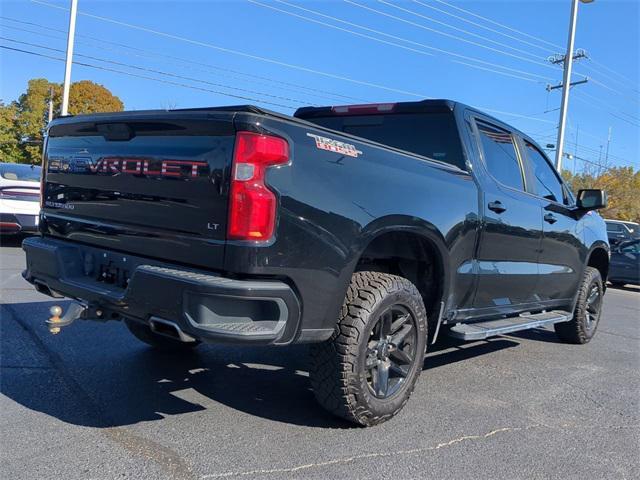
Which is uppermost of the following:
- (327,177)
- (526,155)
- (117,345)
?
(526,155)

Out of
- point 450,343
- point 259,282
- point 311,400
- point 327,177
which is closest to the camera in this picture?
point 259,282

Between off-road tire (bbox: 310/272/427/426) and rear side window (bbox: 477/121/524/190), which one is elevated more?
rear side window (bbox: 477/121/524/190)

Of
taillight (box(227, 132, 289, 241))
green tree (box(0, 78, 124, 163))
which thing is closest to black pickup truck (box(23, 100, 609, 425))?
taillight (box(227, 132, 289, 241))

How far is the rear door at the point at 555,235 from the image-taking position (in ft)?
17.3

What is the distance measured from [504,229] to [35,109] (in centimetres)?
5569

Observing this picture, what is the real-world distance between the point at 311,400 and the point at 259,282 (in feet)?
4.74

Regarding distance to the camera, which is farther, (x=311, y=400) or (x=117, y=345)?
(x=117, y=345)

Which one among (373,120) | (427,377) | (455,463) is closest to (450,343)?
(427,377)

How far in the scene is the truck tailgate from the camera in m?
2.86

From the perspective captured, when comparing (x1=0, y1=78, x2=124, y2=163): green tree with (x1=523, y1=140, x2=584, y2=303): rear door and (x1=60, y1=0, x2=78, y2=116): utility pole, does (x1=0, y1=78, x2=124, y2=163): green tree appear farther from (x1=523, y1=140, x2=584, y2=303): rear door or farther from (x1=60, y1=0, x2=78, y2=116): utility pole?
(x1=523, y1=140, x2=584, y2=303): rear door

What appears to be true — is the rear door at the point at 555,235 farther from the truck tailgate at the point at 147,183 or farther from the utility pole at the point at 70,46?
the utility pole at the point at 70,46

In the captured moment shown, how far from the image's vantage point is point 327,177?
9.89 feet

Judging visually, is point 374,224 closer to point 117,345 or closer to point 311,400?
point 311,400

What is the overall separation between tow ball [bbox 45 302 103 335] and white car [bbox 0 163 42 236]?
7981 millimetres
